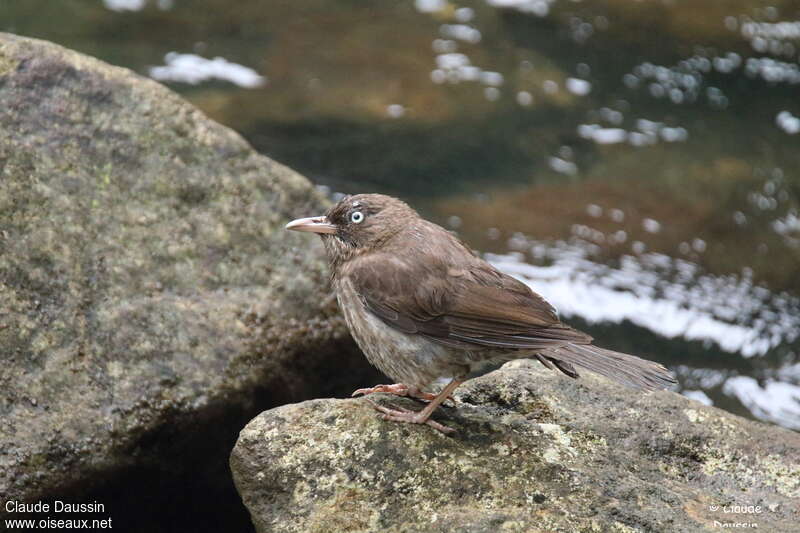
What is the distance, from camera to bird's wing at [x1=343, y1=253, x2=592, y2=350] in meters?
4.42

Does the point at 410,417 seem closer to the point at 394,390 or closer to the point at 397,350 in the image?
the point at 397,350

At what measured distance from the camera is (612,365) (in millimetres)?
4484

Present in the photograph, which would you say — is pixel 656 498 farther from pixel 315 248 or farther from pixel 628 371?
pixel 315 248

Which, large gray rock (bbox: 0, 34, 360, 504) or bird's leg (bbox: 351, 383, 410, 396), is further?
bird's leg (bbox: 351, 383, 410, 396)

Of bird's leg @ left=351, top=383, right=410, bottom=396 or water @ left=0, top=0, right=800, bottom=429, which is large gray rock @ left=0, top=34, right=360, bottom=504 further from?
water @ left=0, top=0, right=800, bottom=429

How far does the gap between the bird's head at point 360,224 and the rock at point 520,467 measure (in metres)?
0.82

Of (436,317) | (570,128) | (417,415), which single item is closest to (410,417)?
(417,415)

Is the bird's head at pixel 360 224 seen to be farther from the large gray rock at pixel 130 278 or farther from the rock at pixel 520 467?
the rock at pixel 520 467

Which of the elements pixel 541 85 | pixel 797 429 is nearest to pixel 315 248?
pixel 797 429

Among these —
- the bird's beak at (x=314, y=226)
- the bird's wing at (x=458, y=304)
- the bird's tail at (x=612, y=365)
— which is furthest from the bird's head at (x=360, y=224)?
the bird's tail at (x=612, y=365)

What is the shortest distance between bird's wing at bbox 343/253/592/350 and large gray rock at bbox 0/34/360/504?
2.82 feet

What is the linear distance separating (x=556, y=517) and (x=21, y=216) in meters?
3.04

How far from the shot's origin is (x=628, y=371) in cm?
445

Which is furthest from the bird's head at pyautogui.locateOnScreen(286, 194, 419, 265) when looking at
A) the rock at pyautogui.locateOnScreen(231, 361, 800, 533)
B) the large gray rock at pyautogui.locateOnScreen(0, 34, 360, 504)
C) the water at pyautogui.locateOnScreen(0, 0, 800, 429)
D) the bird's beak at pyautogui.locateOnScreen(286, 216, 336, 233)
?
the water at pyautogui.locateOnScreen(0, 0, 800, 429)
